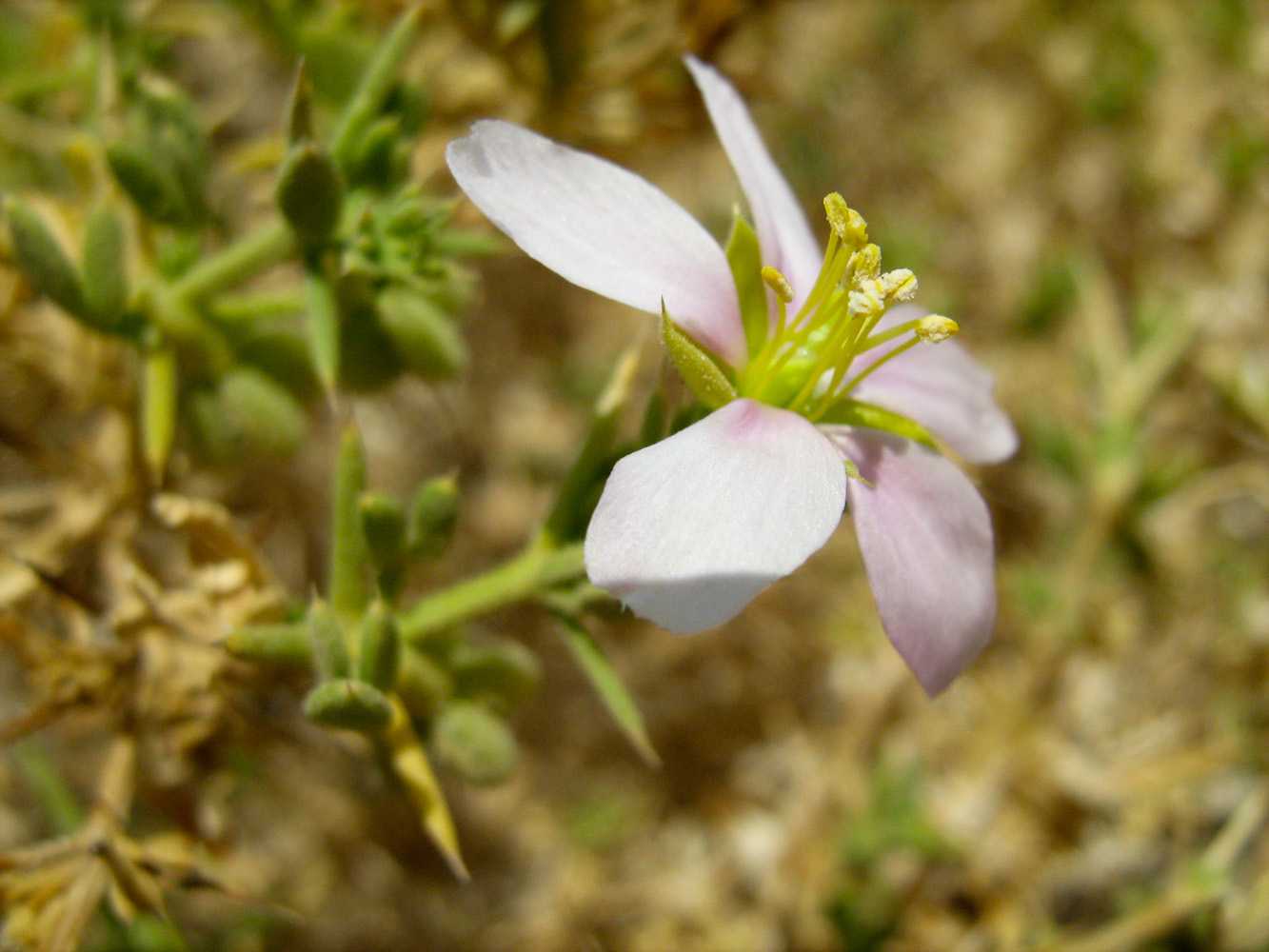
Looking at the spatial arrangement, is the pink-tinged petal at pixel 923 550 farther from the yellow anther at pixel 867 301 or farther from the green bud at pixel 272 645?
the green bud at pixel 272 645

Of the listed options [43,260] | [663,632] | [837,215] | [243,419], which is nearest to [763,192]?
[837,215]

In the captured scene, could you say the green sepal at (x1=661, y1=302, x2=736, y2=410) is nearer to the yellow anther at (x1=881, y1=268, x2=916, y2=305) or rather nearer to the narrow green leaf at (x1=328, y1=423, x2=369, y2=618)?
the yellow anther at (x1=881, y1=268, x2=916, y2=305)

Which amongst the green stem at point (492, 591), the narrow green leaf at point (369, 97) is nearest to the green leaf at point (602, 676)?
the green stem at point (492, 591)

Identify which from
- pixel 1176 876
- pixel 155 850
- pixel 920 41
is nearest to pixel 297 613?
pixel 155 850

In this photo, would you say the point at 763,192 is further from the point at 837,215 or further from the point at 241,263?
the point at 241,263

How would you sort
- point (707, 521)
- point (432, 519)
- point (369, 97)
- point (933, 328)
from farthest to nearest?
point (369, 97)
point (933, 328)
point (432, 519)
point (707, 521)
